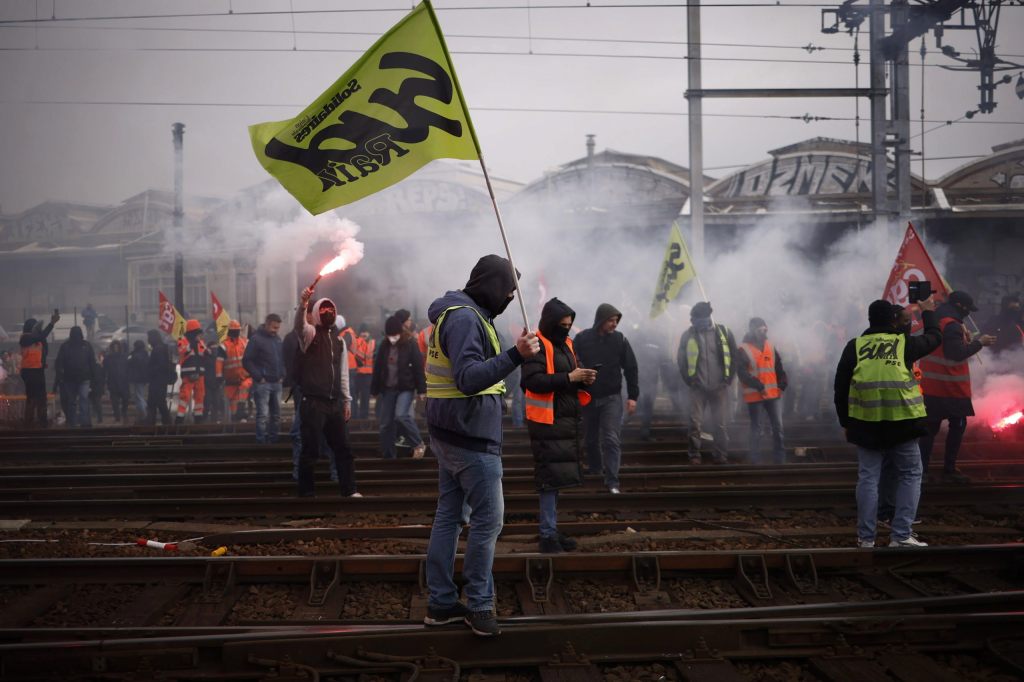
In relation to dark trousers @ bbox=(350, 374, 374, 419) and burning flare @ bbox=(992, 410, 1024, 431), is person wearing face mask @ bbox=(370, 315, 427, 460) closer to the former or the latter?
dark trousers @ bbox=(350, 374, 374, 419)

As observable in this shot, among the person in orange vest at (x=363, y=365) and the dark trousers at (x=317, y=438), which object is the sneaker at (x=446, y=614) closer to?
the dark trousers at (x=317, y=438)

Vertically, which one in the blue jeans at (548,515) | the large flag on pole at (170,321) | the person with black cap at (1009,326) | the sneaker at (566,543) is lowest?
the sneaker at (566,543)

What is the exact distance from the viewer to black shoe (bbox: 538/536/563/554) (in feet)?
20.6

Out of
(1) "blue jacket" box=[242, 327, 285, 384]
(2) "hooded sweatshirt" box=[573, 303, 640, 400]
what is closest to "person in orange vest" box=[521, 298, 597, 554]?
(2) "hooded sweatshirt" box=[573, 303, 640, 400]

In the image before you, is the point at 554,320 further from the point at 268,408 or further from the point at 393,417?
the point at 268,408

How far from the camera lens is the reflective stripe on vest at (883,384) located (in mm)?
6160

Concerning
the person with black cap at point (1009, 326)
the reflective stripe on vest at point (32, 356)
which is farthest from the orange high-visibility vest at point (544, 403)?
the reflective stripe on vest at point (32, 356)

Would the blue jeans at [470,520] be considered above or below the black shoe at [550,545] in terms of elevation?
above

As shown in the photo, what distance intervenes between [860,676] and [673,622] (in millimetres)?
981

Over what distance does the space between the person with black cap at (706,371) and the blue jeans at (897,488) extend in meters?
4.14

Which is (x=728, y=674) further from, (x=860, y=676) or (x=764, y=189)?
(x=764, y=189)

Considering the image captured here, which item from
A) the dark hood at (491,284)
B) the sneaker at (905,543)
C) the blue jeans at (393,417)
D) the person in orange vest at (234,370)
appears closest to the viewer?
the dark hood at (491,284)

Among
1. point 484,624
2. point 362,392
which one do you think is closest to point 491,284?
point 484,624

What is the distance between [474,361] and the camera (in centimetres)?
420
